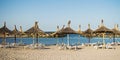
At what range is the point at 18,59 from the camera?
10.8 m

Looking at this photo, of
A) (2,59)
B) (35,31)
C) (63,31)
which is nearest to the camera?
(2,59)

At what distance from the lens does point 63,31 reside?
18.1m

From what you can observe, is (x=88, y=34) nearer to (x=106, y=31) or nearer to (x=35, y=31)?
(x=106, y=31)

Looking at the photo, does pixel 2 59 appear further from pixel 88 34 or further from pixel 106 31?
pixel 88 34

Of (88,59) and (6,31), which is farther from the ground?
(6,31)

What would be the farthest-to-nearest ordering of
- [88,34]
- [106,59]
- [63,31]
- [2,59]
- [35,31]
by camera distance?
[88,34] < [35,31] < [63,31] < [106,59] < [2,59]

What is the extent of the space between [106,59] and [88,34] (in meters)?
13.5

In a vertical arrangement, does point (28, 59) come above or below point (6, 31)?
below

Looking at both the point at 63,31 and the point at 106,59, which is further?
the point at 63,31

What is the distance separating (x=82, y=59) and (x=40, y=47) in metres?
7.46

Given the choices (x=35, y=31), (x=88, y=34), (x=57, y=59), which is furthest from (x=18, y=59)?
(x=88, y=34)

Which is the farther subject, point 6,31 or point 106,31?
point 6,31

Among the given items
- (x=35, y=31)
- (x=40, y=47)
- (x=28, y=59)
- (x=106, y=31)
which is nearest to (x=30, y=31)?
(x=35, y=31)

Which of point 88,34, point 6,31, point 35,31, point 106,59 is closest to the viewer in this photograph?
point 106,59
